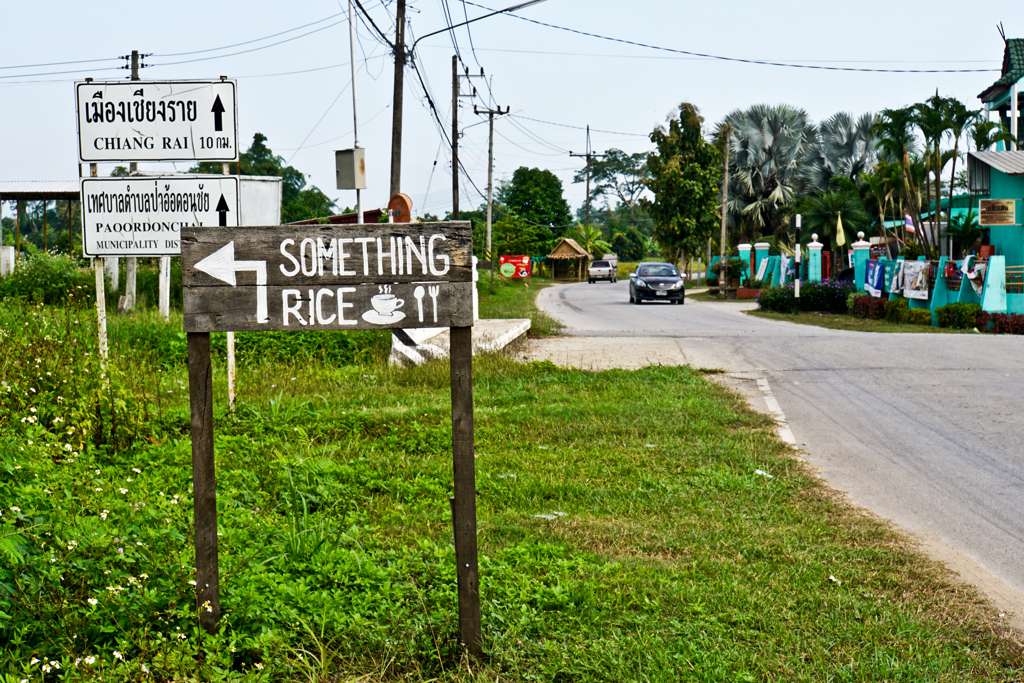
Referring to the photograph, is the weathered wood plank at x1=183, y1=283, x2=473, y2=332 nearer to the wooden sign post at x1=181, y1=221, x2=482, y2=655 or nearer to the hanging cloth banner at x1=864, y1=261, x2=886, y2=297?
the wooden sign post at x1=181, y1=221, x2=482, y2=655

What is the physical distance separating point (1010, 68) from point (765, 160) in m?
20.3

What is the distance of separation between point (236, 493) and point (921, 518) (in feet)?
12.9

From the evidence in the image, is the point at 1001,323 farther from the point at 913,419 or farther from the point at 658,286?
the point at 658,286

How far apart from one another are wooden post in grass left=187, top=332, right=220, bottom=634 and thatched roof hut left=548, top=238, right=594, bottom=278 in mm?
68912

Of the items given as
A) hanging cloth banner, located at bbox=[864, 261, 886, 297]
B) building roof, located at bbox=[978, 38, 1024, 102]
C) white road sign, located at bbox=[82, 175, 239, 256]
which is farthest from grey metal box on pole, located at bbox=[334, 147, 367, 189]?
building roof, located at bbox=[978, 38, 1024, 102]

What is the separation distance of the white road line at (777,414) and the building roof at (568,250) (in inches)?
2420

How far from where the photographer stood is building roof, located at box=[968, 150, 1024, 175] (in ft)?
67.2

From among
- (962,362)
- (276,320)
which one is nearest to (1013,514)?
(276,320)

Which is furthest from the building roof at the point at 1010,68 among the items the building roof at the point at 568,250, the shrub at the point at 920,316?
the building roof at the point at 568,250

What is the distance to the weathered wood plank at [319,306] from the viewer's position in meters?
3.31

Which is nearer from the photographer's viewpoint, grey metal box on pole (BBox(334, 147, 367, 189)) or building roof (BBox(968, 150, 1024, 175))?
grey metal box on pole (BBox(334, 147, 367, 189))

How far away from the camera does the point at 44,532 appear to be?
11.9ft

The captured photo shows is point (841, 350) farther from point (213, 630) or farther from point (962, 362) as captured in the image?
point (213, 630)

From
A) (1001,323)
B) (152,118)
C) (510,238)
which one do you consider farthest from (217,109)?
(510,238)
